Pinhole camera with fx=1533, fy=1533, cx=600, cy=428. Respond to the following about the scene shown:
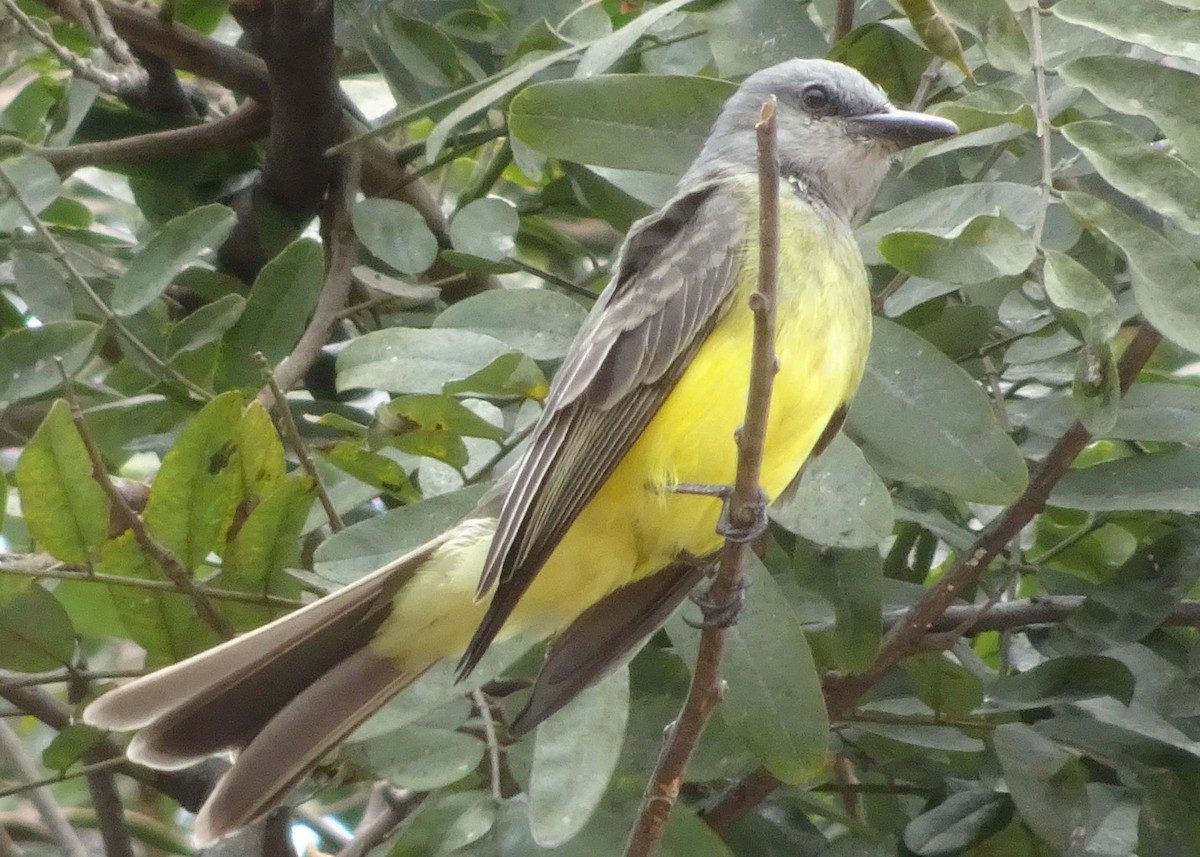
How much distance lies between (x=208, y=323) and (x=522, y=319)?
0.46 meters

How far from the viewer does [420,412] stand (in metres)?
1.91

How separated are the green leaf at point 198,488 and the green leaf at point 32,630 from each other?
0.19 meters

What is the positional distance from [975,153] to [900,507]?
0.54 meters

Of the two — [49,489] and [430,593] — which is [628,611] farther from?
[49,489]

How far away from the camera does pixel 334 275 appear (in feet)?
8.34

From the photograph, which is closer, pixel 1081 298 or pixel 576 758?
pixel 1081 298

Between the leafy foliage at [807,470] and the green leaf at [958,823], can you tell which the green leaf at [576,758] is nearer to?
the leafy foliage at [807,470]

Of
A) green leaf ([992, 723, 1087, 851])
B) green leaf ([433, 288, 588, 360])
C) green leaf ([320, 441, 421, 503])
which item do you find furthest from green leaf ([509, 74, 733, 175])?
green leaf ([992, 723, 1087, 851])

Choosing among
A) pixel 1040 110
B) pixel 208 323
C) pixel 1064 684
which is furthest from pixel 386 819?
pixel 1040 110

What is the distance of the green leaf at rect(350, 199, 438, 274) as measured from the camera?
7.97 ft

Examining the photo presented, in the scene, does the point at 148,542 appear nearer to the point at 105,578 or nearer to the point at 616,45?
the point at 105,578

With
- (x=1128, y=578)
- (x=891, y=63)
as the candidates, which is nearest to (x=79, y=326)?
(x=891, y=63)

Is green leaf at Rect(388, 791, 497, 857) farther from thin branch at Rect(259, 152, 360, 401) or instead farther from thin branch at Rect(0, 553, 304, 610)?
thin branch at Rect(259, 152, 360, 401)

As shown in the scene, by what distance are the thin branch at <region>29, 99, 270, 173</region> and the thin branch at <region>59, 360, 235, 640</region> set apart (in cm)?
73
